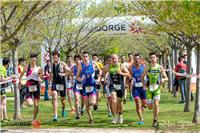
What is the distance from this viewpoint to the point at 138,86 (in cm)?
1383

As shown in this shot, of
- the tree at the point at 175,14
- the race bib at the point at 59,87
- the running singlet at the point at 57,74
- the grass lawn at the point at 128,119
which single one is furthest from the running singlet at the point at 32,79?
the tree at the point at 175,14

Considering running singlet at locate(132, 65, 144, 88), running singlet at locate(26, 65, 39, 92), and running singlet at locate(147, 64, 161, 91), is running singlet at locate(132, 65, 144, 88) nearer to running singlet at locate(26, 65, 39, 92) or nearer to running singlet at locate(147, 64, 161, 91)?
running singlet at locate(147, 64, 161, 91)

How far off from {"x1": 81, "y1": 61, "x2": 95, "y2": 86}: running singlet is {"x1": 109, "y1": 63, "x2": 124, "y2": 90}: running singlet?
0.55 m

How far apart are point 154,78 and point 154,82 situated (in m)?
0.10

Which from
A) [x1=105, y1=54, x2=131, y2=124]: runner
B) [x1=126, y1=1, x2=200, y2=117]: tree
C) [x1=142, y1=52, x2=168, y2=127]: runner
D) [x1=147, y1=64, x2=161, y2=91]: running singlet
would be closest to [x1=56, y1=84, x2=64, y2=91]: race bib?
[x1=105, y1=54, x2=131, y2=124]: runner

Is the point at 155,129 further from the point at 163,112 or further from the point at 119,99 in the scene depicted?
the point at 163,112

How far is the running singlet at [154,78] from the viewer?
1293 centimetres

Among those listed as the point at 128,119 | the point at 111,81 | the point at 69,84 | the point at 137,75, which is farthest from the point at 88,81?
the point at 69,84

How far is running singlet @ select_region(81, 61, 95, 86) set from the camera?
14016 millimetres

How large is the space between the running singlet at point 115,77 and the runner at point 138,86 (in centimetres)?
43

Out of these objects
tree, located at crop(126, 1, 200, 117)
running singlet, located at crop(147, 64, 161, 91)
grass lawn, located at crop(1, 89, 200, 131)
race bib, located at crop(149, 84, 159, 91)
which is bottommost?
grass lawn, located at crop(1, 89, 200, 131)

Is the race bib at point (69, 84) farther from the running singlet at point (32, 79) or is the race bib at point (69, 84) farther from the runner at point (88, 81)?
the running singlet at point (32, 79)

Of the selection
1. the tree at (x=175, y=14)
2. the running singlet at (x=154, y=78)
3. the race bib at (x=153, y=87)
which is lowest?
the race bib at (x=153, y=87)

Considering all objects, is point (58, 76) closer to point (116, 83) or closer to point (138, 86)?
point (116, 83)
